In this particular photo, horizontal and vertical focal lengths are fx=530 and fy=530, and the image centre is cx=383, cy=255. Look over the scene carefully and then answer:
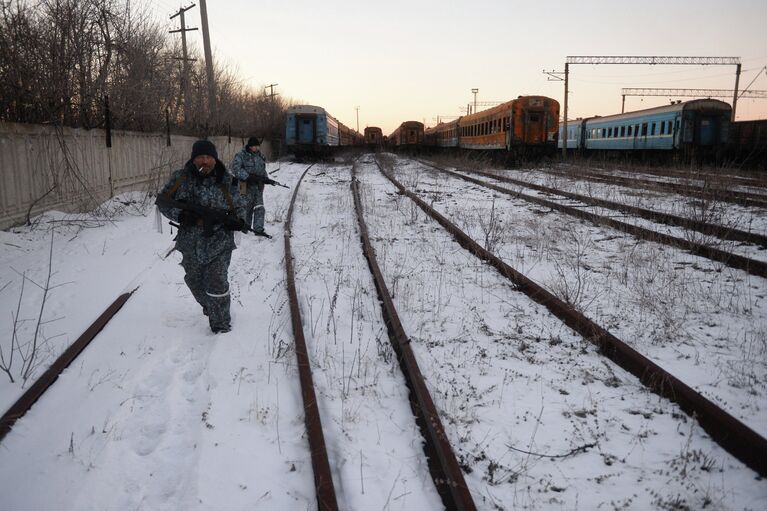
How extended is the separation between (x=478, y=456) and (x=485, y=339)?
Answer: 6.24 feet

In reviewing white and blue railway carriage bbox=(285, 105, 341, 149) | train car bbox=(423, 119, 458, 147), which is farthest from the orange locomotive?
train car bbox=(423, 119, 458, 147)

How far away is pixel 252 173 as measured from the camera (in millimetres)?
9273

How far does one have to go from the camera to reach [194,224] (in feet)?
16.2

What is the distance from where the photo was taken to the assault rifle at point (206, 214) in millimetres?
4797

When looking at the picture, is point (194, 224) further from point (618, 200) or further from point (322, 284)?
point (618, 200)

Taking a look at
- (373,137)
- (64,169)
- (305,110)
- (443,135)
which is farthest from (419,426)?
(373,137)

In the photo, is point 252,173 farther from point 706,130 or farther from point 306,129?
point 306,129

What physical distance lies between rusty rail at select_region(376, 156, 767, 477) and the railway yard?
15mm

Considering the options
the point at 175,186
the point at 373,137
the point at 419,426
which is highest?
the point at 373,137

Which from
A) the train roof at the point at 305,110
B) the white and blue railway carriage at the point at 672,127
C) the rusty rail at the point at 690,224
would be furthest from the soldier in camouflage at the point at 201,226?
the train roof at the point at 305,110

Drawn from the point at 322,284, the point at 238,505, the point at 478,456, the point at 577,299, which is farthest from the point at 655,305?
the point at 238,505

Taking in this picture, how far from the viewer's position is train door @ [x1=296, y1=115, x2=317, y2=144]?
106 ft

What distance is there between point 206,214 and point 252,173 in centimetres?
456

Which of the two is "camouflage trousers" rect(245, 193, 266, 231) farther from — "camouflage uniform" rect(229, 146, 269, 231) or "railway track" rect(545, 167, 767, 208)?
"railway track" rect(545, 167, 767, 208)
